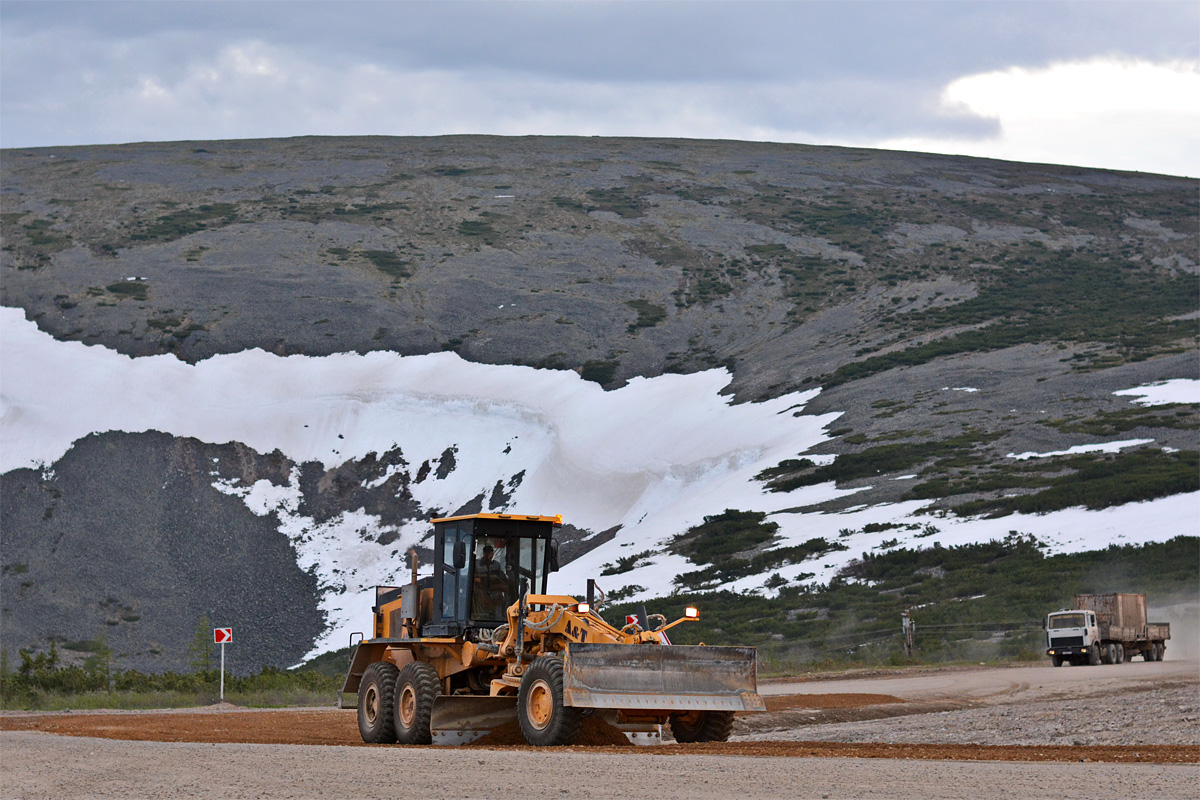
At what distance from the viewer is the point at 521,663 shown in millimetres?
15383

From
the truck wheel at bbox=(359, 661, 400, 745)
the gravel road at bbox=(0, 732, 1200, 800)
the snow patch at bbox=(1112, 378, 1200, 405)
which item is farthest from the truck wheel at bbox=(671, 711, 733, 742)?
the snow patch at bbox=(1112, 378, 1200, 405)

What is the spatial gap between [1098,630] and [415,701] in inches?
943

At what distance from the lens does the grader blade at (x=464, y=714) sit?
1555 cm

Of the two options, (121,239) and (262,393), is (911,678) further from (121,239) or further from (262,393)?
(121,239)

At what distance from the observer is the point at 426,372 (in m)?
73.9

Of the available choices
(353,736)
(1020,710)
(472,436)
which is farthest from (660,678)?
(472,436)

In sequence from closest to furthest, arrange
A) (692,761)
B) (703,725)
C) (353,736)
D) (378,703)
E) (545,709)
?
1. (692,761)
2. (545,709)
3. (703,725)
4. (378,703)
5. (353,736)

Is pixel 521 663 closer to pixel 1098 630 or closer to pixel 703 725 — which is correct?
pixel 703 725

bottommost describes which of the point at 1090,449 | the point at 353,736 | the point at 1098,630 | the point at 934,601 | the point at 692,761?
the point at 353,736

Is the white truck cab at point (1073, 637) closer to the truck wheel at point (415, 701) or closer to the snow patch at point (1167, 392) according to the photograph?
the truck wheel at point (415, 701)

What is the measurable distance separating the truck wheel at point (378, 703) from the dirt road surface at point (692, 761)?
2.50 feet

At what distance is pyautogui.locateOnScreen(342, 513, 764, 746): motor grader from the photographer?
1424 cm

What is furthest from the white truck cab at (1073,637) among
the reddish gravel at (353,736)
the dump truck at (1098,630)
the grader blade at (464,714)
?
the grader blade at (464,714)

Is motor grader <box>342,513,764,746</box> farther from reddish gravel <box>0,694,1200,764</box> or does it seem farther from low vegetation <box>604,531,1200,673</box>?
low vegetation <box>604,531,1200,673</box>
